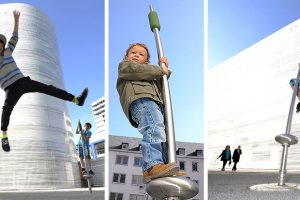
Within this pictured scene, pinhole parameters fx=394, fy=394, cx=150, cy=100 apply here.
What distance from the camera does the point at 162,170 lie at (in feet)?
2.31

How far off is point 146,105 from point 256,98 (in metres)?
18.5

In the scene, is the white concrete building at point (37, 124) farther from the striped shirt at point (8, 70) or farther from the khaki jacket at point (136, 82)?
the khaki jacket at point (136, 82)

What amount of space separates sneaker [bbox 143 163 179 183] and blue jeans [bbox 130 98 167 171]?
3cm

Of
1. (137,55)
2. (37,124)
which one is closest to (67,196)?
(137,55)

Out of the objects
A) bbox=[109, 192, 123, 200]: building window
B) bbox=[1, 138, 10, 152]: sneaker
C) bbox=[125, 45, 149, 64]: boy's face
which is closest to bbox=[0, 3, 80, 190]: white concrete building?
bbox=[1, 138, 10, 152]: sneaker

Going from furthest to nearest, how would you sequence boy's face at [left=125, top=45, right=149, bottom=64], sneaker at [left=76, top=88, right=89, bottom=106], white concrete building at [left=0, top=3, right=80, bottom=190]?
white concrete building at [left=0, top=3, right=80, bottom=190], sneaker at [left=76, top=88, right=89, bottom=106], boy's face at [left=125, top=45, right=149, bottom=64]

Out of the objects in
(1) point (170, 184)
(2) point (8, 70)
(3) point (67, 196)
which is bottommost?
(3) point (67, 196)

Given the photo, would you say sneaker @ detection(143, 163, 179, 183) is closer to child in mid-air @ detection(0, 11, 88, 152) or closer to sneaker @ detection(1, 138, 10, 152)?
child in mid-air @ detection(0, 11, 88, 152)

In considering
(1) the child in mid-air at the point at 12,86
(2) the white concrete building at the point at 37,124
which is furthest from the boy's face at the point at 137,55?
(2) the white concrete building at the point at 37,124

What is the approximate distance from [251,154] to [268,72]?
4864mm

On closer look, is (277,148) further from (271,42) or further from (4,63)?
(4,63)

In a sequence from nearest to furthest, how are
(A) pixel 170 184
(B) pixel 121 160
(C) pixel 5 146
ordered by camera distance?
(A) pixel 170 184
(B) pixel 121 160
(C) pixel 5 146

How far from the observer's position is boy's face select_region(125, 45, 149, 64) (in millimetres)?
895

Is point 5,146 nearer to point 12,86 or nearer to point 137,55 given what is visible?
point 12,86
